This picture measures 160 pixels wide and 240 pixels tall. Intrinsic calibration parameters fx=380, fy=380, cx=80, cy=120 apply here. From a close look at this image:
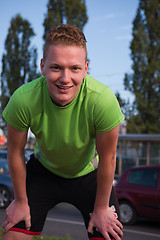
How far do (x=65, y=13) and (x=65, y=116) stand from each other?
99.3 ft

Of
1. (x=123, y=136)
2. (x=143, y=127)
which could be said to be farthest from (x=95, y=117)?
(x=143, y=127)

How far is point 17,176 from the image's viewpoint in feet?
8.79

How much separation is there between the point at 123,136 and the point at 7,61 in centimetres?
1679

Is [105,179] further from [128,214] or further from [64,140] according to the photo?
[128,214]

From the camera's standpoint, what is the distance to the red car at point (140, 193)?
326 inches

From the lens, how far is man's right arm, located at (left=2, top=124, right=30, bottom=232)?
2594 millimetres

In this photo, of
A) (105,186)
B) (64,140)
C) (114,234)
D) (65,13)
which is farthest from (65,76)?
(65,13)

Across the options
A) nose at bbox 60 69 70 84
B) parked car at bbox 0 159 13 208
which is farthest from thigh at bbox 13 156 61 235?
parked car at bbox 0 159 13 208

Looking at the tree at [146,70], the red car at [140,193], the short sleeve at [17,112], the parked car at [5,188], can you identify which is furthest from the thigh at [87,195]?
the tree at [146,70]

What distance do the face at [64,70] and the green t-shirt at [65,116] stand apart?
0.11 meters

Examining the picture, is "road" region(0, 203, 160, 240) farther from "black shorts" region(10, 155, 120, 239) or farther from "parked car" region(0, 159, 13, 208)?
"black shorts" region(10, 155, 120, 239)

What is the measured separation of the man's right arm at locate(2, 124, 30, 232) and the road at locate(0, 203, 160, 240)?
4.25 metres

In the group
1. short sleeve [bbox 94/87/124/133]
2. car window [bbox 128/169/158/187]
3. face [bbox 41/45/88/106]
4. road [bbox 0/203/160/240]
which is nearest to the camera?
face [bbox 41/45/88/106]

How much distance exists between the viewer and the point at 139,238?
7270 mm
